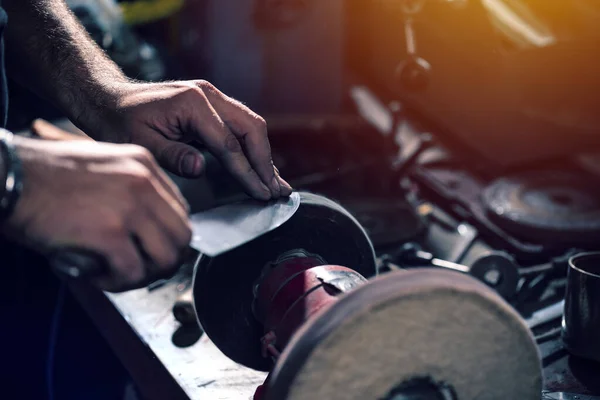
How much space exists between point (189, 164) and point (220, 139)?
7 centimetres

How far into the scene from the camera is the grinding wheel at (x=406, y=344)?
702 mm

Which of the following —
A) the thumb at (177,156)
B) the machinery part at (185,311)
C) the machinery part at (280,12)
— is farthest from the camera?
the machinery part at (280,12)

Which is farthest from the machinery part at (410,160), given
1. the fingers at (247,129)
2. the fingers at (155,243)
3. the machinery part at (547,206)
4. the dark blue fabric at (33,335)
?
the fingers at (155,243)

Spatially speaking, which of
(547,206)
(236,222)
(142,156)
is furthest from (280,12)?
(142,156)

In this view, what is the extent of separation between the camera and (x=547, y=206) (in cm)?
192

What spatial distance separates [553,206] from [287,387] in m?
1.43

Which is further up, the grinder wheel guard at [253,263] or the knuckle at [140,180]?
the knuckle at [140,180]

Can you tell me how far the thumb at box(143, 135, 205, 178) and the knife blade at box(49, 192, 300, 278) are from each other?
0.23 feet

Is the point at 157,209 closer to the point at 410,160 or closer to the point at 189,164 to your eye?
the point at 189,164

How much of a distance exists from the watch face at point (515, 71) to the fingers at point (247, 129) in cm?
115

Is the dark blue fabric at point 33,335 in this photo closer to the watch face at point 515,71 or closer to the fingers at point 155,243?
the fingers at point 155,243

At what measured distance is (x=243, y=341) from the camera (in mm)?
1085

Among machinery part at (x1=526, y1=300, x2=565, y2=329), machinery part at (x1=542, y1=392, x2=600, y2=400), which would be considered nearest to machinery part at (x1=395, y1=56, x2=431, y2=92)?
machinery part at (x1=526, y1=300, x2=565, y2=329)

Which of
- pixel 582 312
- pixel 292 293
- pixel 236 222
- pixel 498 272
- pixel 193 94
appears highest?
pixel 193 94
